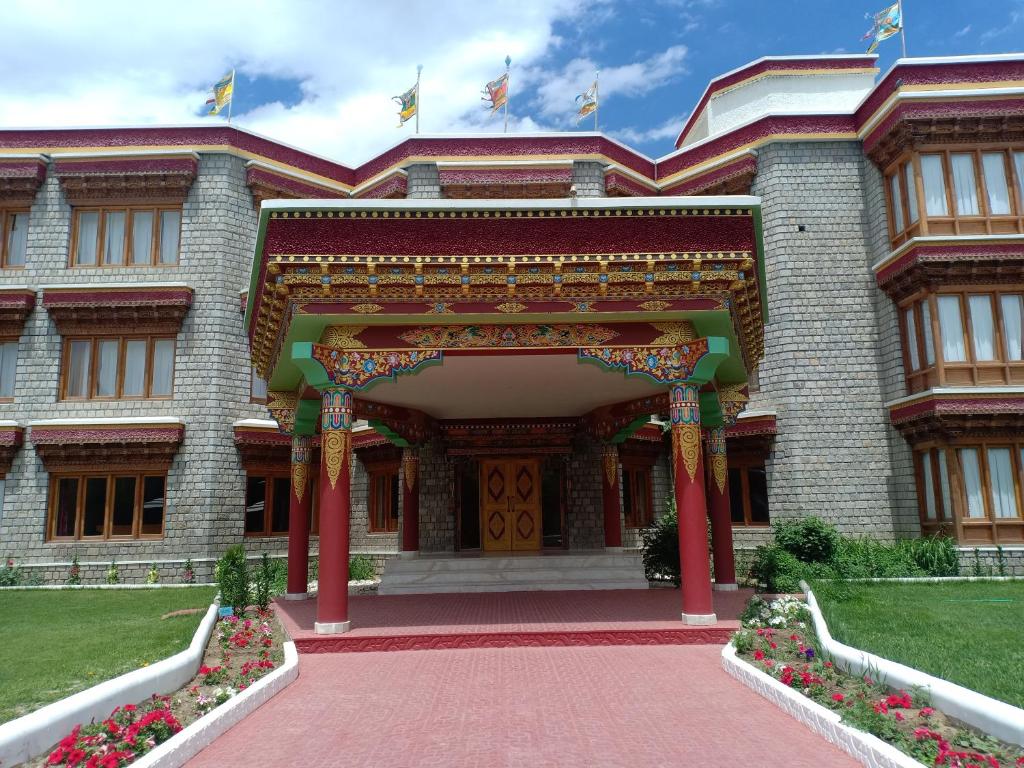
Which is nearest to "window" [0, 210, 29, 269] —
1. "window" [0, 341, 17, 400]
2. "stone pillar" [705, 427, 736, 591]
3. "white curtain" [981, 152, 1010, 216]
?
"window" [0, 341, 17, 400]

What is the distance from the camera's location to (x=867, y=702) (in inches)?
234

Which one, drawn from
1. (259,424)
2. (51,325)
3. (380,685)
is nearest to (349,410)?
(380,685)

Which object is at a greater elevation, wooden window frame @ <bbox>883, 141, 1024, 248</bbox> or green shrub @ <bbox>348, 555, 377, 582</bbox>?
wooden window frame @ <bbox>883, 141, 1024, 248</bbox>

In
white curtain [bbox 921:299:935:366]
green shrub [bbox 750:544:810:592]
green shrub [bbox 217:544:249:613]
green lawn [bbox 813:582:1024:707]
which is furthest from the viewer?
white curtain [bbox 921:299:935:366]

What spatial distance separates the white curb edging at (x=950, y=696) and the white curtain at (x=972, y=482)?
11.8 metres

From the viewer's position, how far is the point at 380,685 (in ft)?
25.1

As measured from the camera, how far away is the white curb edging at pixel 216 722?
5055 millimetres

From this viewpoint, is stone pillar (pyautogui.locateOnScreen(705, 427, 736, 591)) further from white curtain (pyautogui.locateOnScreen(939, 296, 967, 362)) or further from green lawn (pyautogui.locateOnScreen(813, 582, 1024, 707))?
white curtain (pyautogui.locateOnScreen(939, 296, 967, 362))

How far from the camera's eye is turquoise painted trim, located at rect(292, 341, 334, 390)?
987cm

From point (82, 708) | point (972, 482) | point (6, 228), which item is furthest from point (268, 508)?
point (972, 482)

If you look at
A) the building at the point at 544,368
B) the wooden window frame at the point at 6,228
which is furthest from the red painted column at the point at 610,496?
the wooden window frame at the point at 6,228

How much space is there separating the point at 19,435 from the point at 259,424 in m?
6.11

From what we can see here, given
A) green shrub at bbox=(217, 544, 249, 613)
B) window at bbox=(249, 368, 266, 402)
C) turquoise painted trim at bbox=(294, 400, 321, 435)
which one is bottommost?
green shrub at bbox=(217, 544, 249, 613)

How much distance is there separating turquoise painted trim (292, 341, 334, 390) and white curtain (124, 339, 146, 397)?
41.5 ft
